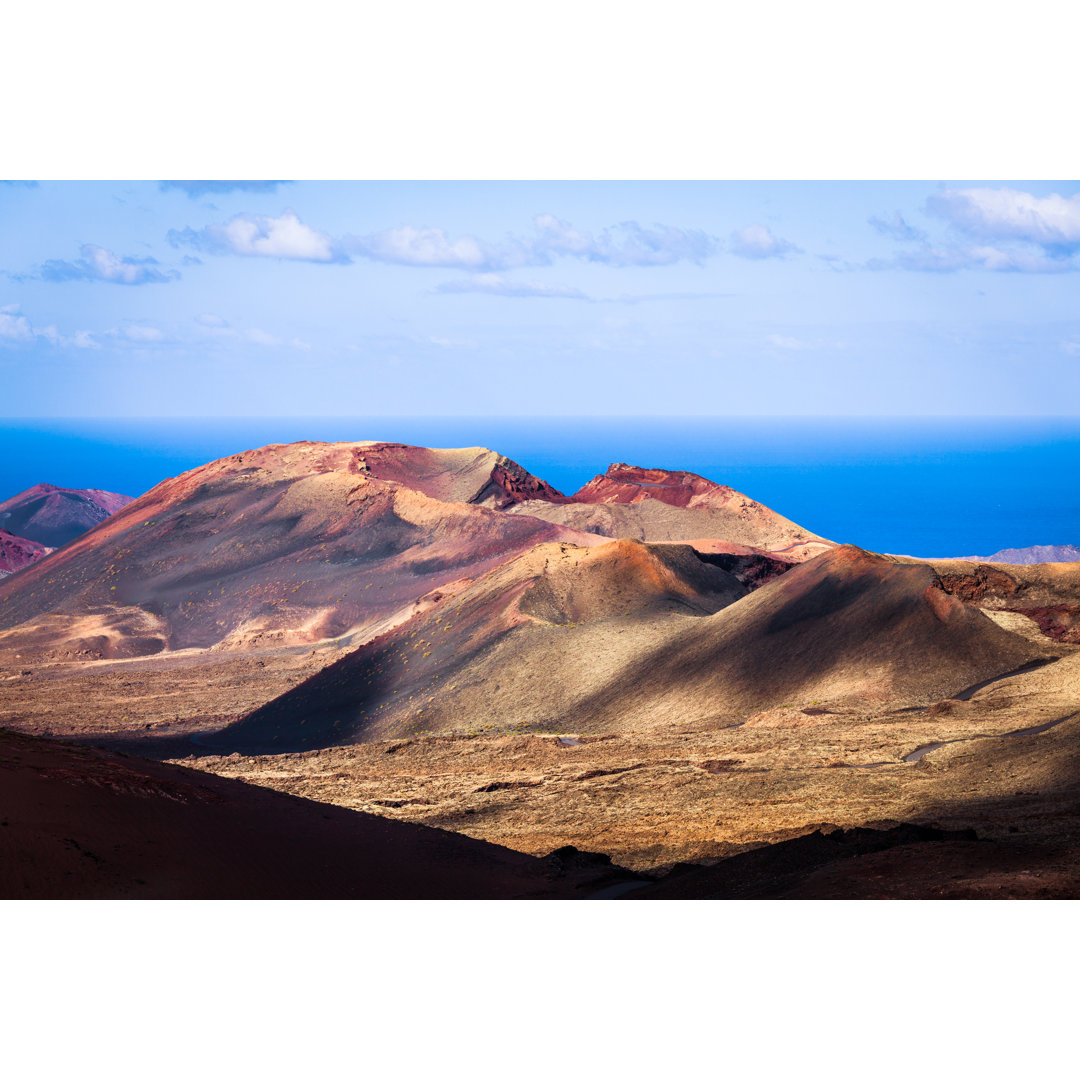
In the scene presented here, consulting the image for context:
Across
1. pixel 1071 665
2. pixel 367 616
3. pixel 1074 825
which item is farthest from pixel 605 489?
pixel 1074 825

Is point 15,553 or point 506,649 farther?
point 15,553

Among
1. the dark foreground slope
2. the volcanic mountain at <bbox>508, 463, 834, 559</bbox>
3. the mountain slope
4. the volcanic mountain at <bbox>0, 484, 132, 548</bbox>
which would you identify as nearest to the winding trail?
the dark foreground slope

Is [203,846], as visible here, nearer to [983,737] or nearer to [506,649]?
[983,737]

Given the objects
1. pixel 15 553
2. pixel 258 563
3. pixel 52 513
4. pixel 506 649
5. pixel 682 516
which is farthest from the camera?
pixel 52 513

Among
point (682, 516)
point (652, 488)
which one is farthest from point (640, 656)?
point (652, 488)

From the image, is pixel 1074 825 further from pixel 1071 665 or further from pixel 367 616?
pixel 367 616

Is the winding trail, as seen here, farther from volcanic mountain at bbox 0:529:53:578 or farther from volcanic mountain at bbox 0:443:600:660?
volcanic mountain at bbox 0:529:53:578

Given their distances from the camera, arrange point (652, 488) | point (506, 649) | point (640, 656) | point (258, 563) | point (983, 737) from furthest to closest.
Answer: point (652, 488), point (258, 563), point (506, 649), point (640, 656), point (983, 737)

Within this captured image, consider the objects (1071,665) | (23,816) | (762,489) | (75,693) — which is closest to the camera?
(23,816)

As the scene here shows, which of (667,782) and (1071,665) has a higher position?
(1071,665)
